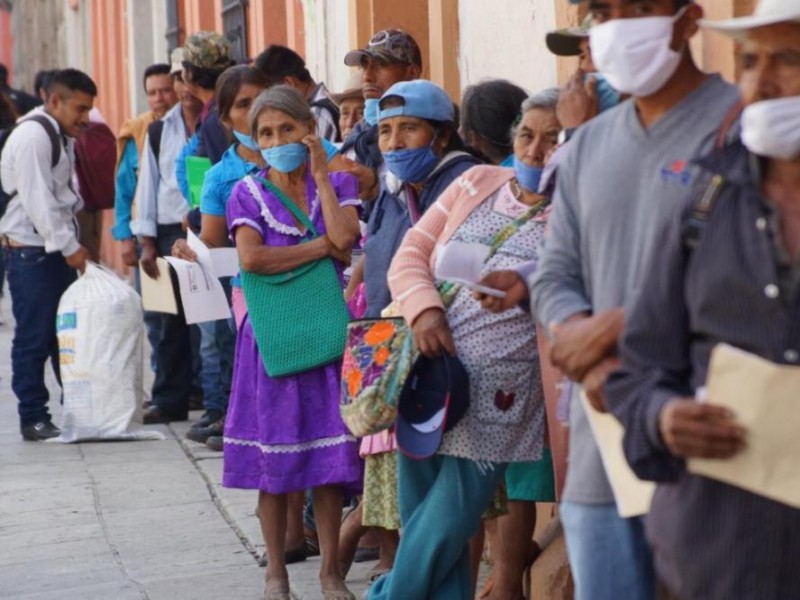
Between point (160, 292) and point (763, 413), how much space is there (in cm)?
641

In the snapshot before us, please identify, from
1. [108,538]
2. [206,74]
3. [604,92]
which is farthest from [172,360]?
[604,92]

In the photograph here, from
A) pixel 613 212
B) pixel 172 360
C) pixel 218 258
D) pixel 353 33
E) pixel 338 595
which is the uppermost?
pixel 353 33

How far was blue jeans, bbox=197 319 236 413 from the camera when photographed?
9.45 meters

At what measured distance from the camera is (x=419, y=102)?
5492 millimetres

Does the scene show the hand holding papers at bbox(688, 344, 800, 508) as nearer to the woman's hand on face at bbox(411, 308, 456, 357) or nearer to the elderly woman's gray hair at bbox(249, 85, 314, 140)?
the woman's hand on face at bbox(411, 308, 456, 357)

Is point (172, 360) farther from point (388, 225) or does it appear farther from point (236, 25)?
point (388, 225)

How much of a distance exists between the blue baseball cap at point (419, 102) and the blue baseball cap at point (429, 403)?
0.88 metres

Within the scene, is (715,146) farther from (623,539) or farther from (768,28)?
(623,539)

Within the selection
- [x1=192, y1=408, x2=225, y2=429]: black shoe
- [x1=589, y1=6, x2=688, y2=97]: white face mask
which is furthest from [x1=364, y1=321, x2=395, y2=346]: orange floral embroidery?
[x1=192, y1=408, x2=225, y2=429]: black shoe

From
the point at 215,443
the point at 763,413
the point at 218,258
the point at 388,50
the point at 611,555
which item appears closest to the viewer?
the point at 763,413

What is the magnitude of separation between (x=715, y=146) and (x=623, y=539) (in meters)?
0.82

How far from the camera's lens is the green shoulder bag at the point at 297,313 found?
6016 millimetres


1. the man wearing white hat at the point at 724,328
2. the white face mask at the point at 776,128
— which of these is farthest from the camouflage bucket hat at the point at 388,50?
the white face mask at the point at 776,128

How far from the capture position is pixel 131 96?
2139 cm
